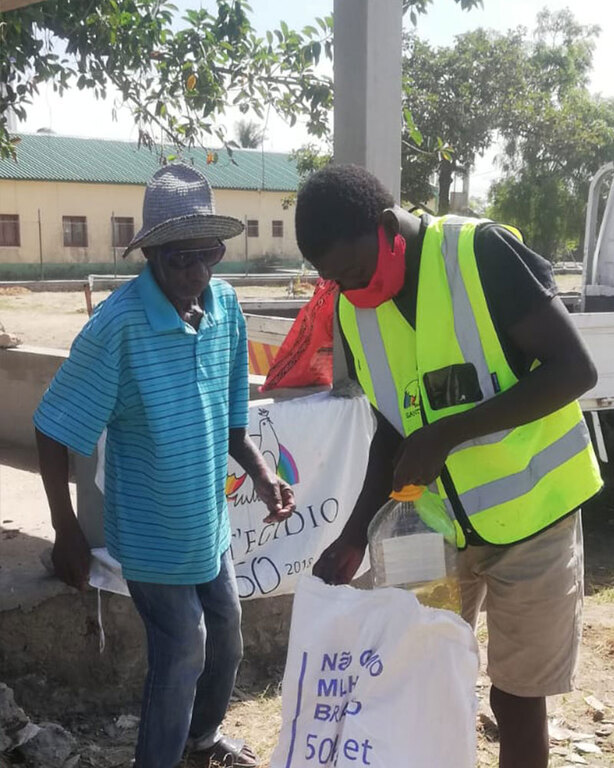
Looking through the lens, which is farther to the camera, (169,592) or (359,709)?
(169,592)

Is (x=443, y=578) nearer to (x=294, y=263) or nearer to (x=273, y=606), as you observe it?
(x=273, y=606)

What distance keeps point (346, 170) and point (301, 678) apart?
3.74ft

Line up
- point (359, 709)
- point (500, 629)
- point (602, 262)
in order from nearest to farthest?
point (359, 709) → point (500, 629) → point (602, 262)

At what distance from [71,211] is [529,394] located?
3351 cm

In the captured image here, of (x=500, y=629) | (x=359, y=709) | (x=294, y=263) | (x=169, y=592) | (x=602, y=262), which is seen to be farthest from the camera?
(x=294, y=263)

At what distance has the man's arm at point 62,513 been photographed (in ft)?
7.72

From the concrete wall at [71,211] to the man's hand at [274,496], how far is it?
2952 cm

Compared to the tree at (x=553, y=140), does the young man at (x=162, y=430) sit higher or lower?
lower

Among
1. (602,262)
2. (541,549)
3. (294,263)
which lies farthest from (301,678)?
(294,263)

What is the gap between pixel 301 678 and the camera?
1.99m

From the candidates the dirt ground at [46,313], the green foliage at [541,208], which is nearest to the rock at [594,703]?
the dirt ground at [46,313]

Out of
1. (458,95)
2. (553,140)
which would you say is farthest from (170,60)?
(553,140)

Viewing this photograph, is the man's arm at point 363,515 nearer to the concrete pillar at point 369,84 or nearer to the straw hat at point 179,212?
the straw hat at point 179,212

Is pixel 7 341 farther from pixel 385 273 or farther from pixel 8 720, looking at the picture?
pixel 385 273
